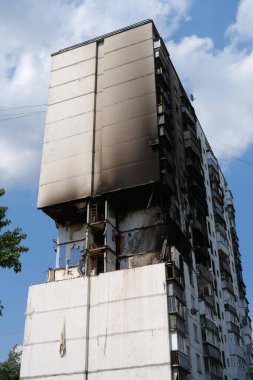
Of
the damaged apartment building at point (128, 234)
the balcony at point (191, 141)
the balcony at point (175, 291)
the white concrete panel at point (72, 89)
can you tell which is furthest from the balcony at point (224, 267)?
the white concrete panel at point (72, 89)

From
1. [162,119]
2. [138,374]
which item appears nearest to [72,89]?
[162,119]

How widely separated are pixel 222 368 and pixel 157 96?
30228mm

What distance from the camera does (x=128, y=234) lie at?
4847 cm

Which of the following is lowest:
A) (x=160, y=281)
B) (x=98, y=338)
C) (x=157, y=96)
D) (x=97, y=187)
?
(x=98, y=338)

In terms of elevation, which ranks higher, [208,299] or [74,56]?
[74,56]

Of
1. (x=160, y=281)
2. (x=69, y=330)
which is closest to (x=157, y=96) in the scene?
(x=160, y=281)

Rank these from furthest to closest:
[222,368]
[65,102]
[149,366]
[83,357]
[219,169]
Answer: [219,169], [65,102], [222,368], [83,357], [149,366]

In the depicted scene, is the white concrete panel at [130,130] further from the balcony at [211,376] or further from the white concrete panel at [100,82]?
the balcony at [211,376]

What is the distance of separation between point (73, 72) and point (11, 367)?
3497 cm

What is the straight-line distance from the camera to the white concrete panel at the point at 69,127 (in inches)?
2112

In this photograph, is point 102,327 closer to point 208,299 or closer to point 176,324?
point 176,324

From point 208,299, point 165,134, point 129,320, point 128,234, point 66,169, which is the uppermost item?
point 165,134

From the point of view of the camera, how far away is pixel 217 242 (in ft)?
211

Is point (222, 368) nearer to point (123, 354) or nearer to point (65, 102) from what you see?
point (123, 354)
